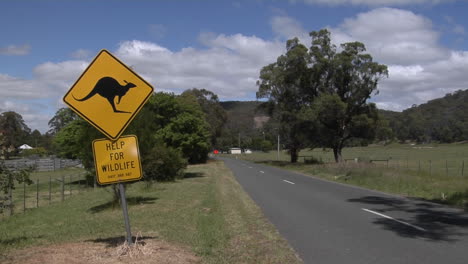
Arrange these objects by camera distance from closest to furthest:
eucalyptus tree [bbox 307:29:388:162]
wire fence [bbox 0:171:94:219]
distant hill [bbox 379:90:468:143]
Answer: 1. wire fence [bbox 0:171:94:219]
2. eucalyptus tree [bbox 307:29:388:162]
3. distant hill [bbox 379:90:468:143]

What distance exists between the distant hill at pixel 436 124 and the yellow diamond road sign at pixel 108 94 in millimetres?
162487

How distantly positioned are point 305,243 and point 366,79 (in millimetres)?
38701

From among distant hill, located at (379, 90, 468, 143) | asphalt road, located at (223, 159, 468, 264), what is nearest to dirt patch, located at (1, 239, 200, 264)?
asphalt road, located at (223, 159, 468, 264)

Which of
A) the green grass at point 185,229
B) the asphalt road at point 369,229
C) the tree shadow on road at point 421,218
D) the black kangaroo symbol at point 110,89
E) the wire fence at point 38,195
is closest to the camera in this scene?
the black kangaroo symbol at point 110,89

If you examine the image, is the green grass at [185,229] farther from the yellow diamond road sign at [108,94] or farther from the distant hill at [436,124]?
the distant hill at [436,124]

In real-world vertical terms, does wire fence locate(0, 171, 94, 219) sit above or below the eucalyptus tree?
below

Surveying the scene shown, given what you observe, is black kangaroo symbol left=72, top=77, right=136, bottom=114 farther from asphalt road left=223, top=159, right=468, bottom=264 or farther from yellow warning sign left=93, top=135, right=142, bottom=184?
asphalt road left=223, top=159, right=468, bottom=264

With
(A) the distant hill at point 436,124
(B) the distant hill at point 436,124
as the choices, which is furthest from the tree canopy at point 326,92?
(B) the distant hill at point 436,124

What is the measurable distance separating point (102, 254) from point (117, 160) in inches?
58.4

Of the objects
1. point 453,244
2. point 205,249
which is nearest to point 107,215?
point 205,249

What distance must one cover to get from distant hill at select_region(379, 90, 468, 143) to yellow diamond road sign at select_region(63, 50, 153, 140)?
533ft

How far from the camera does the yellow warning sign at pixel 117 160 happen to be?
690cm

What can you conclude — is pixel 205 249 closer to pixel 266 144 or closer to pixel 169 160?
pixel 169 160

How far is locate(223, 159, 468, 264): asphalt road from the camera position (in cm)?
810
